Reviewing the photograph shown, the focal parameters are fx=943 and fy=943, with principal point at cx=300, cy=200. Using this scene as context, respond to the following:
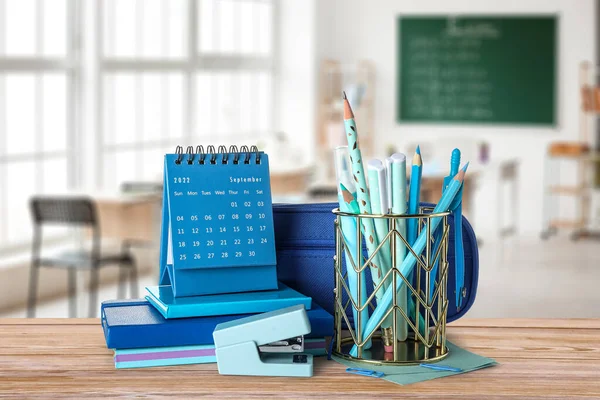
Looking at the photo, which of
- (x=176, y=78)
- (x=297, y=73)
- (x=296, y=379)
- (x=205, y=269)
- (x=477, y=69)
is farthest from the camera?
(x=477, y=69)

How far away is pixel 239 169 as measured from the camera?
1.31 metres

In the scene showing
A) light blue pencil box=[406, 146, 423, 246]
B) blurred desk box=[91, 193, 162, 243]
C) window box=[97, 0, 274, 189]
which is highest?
window box=[97, 0, 274, 189]

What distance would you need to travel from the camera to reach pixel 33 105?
19.1 feet

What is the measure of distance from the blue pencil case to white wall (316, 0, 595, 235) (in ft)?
25.2

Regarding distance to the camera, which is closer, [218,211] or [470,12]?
[218,211]

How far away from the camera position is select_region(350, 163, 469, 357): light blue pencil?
1.19 m

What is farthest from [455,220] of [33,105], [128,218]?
[33,105]

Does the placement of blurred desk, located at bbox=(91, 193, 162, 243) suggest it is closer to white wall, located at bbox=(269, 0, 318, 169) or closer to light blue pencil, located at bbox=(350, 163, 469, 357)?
white wall, located at bbox=(269, 0, 318, 169)

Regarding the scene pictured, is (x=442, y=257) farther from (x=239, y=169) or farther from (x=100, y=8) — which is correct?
(x=100, y=8)

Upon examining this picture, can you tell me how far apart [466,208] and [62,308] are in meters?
3.17

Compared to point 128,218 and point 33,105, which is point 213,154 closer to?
point 128,218

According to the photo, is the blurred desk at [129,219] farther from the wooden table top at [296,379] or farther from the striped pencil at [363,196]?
the striped pencil at [363,196]

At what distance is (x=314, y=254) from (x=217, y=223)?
0.15 metres

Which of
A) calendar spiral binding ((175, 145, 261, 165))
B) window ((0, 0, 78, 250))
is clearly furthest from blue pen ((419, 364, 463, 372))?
window ((0, 0, 78, 250))
